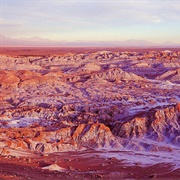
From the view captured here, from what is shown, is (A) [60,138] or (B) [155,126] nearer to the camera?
(A) [60,138]

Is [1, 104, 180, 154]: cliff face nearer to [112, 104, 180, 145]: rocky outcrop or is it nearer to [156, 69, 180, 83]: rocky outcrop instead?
[112, 104, 180, 145]: rocky outcrop

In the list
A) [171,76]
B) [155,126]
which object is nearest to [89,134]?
[155,126]

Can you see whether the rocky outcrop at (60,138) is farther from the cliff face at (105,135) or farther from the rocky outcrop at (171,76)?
the rocky outcrop at (171,76)

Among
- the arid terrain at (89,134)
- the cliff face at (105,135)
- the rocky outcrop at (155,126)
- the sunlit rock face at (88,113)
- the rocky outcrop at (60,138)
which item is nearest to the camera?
the arid terrain at (89,134)

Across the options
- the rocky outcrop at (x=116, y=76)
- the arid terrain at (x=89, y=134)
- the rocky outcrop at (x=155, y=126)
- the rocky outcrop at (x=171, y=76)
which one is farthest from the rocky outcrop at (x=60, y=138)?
the rocky outcrop at (x=171, y=76)

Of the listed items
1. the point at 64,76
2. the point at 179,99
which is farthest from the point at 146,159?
the point at 64,76

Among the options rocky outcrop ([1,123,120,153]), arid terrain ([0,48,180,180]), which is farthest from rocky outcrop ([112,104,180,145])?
rocky outcrop ([1,123,120,153])

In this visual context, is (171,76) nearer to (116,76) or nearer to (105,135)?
(116,76)

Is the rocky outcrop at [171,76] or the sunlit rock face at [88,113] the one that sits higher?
the rocky outcrop at [171,76]
